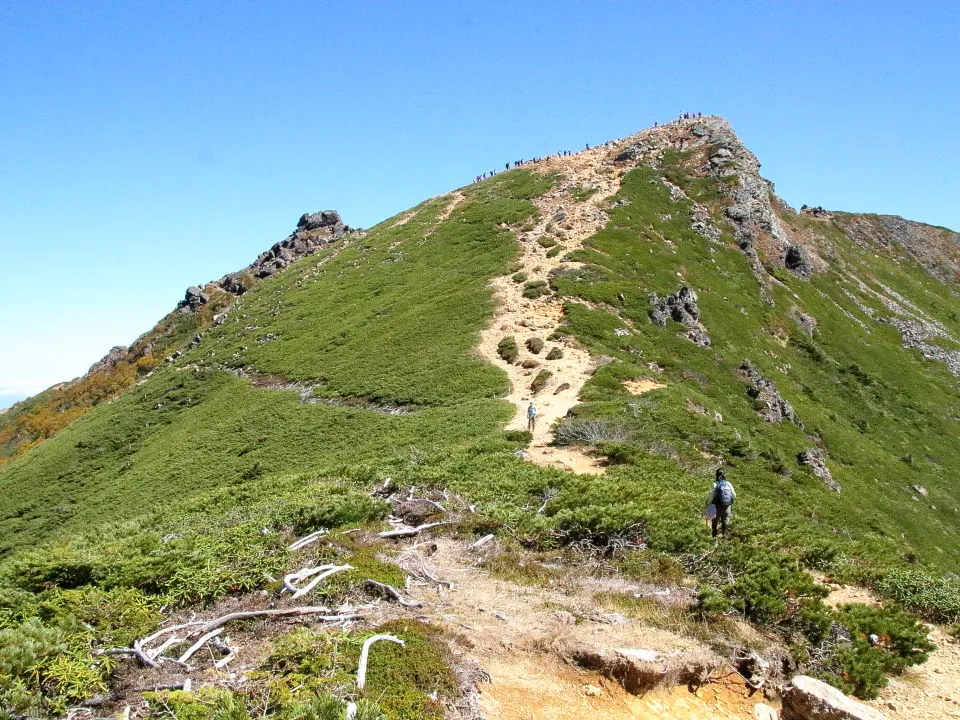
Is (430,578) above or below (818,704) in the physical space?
above

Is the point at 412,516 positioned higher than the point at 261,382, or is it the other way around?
the point at 261,382

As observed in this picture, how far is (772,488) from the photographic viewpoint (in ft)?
92.3

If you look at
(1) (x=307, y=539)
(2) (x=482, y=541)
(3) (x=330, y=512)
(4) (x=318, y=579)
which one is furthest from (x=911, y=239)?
(4) (x=318, y=579)

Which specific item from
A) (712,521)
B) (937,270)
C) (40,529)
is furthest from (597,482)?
(937,270)

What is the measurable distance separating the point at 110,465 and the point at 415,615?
45460mm

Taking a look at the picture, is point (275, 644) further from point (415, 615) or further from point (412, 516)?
point (412, 516)

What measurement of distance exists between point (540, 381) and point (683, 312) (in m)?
Answer: 19.3

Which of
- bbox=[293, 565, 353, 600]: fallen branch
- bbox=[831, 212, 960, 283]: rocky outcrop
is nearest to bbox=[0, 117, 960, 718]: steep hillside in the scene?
bbox=[293, 565, 353, 600]: fallen branch

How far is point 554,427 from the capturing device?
29156 mm

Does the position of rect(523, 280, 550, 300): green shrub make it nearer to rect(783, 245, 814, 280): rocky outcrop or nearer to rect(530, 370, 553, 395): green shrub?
rect(530, 370, 553, 395): green shrub

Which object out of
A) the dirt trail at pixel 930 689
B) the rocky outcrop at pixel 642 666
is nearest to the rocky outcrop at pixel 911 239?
the dirt trail at pixel 930 689

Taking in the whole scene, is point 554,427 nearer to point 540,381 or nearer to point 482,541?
point 540,381

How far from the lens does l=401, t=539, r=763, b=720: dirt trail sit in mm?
8117

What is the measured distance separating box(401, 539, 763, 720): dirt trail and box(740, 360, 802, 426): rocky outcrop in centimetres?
3488
